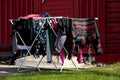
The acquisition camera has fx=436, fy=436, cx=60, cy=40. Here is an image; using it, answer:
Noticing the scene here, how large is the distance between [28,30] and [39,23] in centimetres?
30

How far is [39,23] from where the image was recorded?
10078mm

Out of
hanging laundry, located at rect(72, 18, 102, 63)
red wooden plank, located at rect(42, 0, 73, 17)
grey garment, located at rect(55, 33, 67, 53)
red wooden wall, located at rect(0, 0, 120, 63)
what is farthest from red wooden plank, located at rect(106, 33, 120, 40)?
grey garment, located at rect(55, 33, 67, 53)

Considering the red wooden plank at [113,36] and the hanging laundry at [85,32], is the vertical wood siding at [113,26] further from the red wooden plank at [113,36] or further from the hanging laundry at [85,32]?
the hanging laundry at [85,32]

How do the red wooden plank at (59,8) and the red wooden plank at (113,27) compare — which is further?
the red wooden plank at (59,8)

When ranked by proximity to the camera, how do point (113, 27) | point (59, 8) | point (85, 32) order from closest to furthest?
point (85, 32) < point (113, 27) < point (59, 8)

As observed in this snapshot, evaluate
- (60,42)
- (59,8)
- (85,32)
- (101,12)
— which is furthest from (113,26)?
(60,42)

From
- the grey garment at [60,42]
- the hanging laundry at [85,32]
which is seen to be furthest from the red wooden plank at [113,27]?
the grey garment at [60,42]

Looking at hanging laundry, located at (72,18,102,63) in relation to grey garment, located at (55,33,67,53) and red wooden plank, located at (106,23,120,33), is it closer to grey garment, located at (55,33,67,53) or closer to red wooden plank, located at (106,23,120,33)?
grey garment, located at (55,33,67,53)

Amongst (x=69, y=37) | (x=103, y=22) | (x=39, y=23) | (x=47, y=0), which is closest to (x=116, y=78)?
(x=69, y=37)

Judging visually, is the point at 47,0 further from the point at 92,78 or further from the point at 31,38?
the point at 92,78

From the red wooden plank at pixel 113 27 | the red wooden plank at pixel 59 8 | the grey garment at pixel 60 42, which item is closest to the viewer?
the grey garment at pixel 60 42

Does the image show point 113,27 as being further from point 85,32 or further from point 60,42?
point 60,42

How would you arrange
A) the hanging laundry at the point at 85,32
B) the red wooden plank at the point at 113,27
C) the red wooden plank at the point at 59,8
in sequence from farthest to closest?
the red wooden plank at the point at 59,8 < the red wooden plank at the point at 113,27 < the hanging laundry at the point at 85,32

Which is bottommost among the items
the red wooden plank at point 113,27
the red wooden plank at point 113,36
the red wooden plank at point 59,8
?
the red wooden plank at point 113,36
